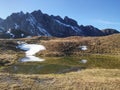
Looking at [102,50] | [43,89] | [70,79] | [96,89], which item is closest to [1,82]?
[43,89]

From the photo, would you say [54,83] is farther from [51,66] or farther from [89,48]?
[89,48]

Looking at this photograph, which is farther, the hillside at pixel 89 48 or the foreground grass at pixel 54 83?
the hillside at pixel 89 48

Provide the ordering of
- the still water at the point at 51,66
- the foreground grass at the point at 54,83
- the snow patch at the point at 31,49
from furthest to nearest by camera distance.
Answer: the snow patch at the point at 31,49
the still water at the point at 51,66
the foreground grass at the point at 54,83

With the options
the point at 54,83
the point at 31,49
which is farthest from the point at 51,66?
the point at 31,49

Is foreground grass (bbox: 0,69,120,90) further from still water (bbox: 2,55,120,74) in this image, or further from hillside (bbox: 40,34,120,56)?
hillside (bbox: 40,34,120,56)

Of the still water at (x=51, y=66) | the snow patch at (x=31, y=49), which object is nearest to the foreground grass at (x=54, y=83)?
the still water at (x=51, y=66)

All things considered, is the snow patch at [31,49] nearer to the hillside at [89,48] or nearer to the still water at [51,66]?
the hillside at [89,48]

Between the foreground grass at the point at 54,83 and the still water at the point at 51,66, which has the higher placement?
the foreground grass at the point at 54,83

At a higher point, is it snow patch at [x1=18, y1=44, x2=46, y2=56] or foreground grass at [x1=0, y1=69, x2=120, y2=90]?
foreground grass at [x1=0, y1=69, x2=120, y2=90]

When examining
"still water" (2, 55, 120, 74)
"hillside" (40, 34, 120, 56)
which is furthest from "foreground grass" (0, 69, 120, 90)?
"hillside" (40, 34, 120, 56)

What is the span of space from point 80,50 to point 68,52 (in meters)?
5.93

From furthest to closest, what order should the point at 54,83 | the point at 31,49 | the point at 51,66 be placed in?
the point at 31,49
the point at 51,66
the point at 54,83

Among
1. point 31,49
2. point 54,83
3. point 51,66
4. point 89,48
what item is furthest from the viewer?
point 89,48

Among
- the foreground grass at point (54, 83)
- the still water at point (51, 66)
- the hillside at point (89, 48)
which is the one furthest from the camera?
the hillside at point (89, 48)
